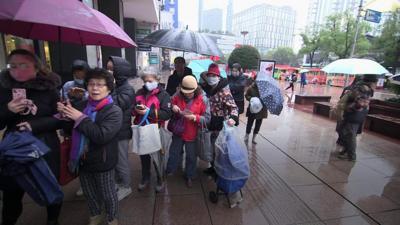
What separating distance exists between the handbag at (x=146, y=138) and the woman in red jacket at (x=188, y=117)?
42 cm

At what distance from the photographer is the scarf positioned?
6.82 ft

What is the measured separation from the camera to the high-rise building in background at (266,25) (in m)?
96.0

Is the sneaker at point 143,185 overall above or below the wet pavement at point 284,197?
above

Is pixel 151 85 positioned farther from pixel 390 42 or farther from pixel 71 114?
pixel 390 42

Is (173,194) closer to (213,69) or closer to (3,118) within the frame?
(213,69)

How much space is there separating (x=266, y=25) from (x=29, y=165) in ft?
348

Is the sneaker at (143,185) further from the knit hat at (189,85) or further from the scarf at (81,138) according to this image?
the knit hat at (189,85)

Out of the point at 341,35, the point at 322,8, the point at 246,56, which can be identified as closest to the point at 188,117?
the point at 341,35

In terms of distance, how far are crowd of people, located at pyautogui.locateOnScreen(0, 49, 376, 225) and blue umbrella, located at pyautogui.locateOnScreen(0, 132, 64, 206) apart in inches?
5.2

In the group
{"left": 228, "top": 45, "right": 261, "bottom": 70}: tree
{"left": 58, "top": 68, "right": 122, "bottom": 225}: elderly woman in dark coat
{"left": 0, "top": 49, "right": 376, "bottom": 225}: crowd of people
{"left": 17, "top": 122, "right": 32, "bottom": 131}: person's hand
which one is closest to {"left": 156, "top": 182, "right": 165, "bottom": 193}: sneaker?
{"left": 0, "top": 49, "right": 376, "bottom": 225}: crowd of people

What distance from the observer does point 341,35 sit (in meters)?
32.9

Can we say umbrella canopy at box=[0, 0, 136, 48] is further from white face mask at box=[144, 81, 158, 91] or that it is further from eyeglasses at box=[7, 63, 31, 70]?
white face mask at box=[144, 81, 158, 91]

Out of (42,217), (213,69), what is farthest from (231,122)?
(42,217)

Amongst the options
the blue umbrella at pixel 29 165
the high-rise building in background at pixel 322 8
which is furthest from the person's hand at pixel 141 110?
the high-rise building in background at pixel 322 8
